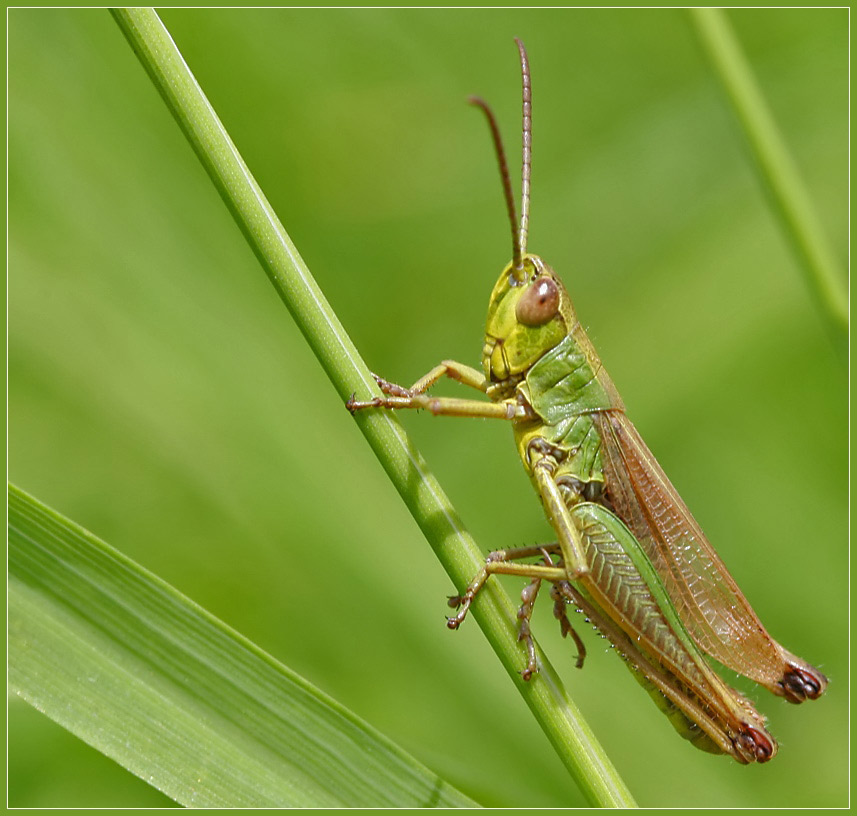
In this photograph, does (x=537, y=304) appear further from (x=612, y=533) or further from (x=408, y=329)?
(x=408, y=329)

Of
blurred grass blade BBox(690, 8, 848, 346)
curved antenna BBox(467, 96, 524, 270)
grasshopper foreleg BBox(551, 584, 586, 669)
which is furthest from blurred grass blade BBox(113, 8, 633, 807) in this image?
blurred grass blade BBox(690, 8, 848, 346)

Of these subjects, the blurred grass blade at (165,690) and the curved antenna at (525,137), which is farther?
the curved antenna at (525,137)

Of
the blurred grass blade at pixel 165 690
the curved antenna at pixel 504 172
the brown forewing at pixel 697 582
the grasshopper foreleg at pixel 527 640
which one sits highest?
the curved antenna at pixel 504 172

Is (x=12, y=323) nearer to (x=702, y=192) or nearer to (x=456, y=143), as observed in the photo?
(x=456, y=143)

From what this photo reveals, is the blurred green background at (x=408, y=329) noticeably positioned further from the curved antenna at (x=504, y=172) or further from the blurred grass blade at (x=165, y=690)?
the curved antenna at (x=504, y=172)

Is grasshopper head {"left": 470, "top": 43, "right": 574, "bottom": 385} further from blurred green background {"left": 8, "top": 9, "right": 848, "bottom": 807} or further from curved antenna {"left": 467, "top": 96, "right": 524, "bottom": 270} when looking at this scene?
blurred green background {"left": 8, "top": 9, "right": 848, "bottom": 807}

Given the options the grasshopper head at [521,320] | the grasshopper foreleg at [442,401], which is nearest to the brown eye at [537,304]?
the grasshopper head at [521,320]

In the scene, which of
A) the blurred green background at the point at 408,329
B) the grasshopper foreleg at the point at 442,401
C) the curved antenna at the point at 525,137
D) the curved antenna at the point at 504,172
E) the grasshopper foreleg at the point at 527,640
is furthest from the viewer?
the blurred green background at the point at 408,329

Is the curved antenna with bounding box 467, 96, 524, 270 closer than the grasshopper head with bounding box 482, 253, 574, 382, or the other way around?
the curved antenna with bounding box 467, 96, 524, 270

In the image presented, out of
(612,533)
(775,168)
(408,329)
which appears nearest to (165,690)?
(612,533)
